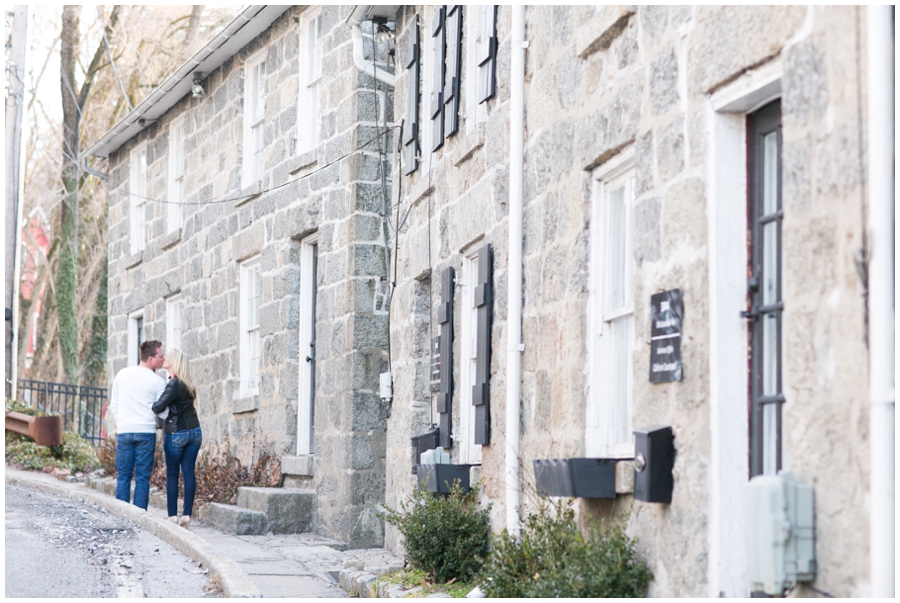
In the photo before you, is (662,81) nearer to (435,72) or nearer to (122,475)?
(435,72)

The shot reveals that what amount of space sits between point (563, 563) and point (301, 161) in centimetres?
719

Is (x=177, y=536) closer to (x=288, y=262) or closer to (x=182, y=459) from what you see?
(x=182, y=459)

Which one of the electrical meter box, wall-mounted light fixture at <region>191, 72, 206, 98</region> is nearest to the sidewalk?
the electrical meter box

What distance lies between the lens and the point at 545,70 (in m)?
7.38

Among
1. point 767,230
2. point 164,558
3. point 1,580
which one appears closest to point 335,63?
point 164,558

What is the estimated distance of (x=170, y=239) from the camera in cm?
1602

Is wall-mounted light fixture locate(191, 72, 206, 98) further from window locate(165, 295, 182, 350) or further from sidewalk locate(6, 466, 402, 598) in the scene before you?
sidewalk locate(6, 466, 402, 598)

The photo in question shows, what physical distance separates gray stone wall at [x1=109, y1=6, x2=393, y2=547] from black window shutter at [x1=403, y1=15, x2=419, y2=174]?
2.92 ft

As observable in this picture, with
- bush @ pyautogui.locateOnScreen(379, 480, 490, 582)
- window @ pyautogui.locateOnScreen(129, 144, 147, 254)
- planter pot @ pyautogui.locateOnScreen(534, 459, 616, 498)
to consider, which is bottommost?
bush @ pyautogui.locateOnScreen(379, 480, 490, 582)

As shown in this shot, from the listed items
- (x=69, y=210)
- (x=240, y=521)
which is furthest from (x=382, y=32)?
(x=69, y=210)

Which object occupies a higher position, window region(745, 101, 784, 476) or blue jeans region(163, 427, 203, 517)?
window region(745, 101, 784, 476)

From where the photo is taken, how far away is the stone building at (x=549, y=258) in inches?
176

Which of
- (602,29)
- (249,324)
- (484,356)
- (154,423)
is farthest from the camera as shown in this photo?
(249,324)

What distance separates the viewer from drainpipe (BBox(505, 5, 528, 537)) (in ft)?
24.5
